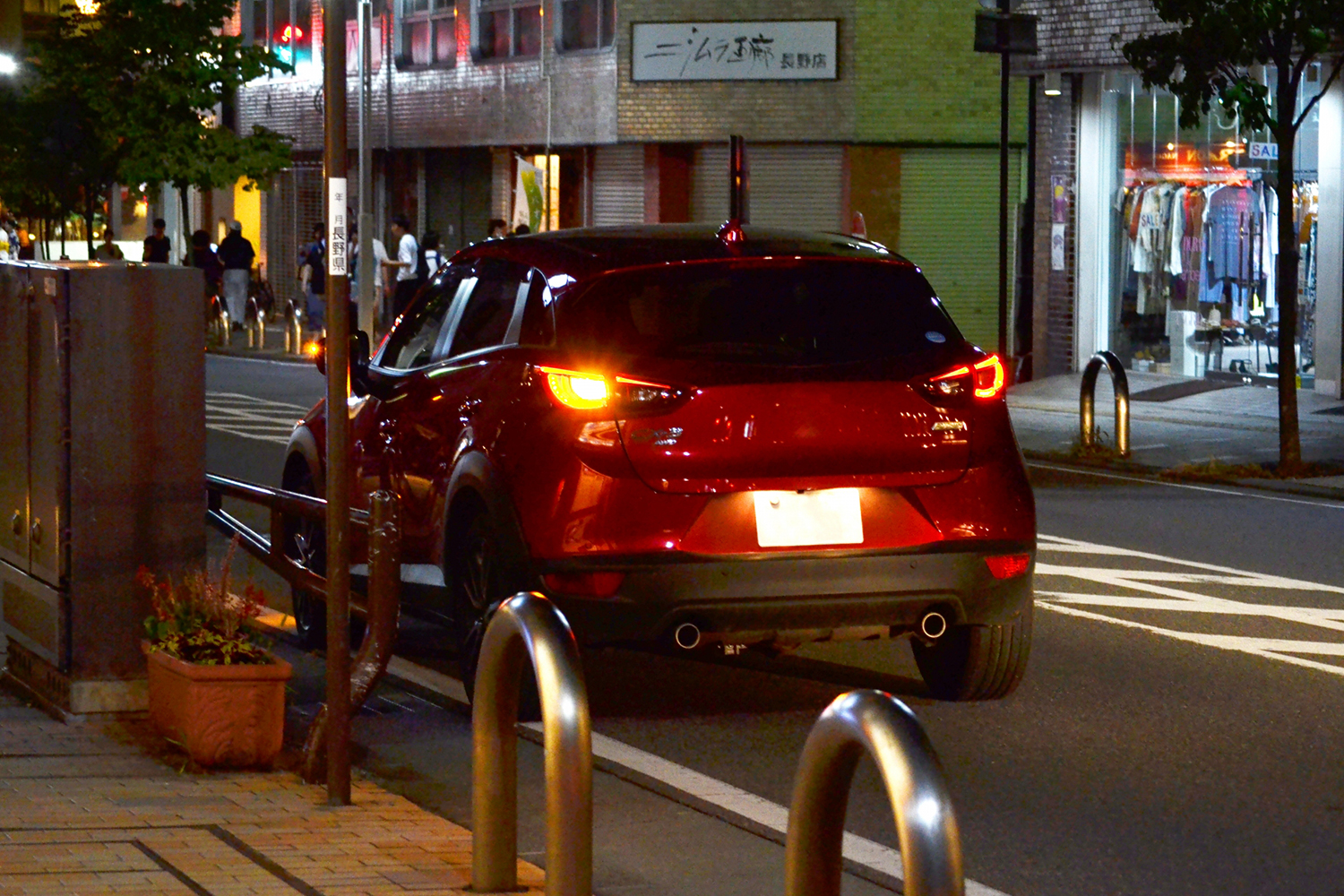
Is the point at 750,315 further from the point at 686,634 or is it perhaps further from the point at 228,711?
the point at 228,711

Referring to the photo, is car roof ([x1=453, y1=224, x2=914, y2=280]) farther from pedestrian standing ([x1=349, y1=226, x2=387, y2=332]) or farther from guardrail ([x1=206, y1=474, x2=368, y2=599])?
pedestrian standing ([x1=349, y1=226, x2=387, y2=332])

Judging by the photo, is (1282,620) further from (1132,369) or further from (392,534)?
(1132,369)

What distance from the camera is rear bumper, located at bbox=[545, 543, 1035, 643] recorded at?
25.3 feet

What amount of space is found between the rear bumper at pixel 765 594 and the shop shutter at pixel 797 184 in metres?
25.0

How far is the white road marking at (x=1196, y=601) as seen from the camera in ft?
32.3

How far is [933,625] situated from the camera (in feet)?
26.3

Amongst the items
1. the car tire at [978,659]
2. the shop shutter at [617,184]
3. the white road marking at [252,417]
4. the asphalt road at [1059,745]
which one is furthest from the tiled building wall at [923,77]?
the car tire at [978,659]

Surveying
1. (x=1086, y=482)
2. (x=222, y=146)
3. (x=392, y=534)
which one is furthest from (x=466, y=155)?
(x=392, y=534)

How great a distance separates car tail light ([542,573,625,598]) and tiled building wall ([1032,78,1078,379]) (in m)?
19.0

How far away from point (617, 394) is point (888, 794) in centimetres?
387

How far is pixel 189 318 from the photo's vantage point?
806cm

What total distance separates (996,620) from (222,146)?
30635 millimetres

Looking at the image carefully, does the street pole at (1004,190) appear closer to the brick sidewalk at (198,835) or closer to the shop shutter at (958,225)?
the shop shutter at (958,225)

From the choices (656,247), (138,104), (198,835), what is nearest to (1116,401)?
(656,247)
